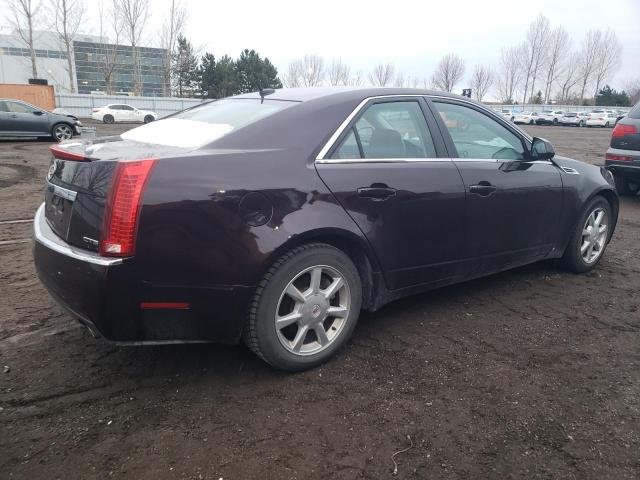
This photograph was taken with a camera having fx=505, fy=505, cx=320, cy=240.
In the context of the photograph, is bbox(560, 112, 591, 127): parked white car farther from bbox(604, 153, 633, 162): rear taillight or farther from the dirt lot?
the dirt lot

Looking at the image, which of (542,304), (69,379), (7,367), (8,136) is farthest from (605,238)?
(8,136)

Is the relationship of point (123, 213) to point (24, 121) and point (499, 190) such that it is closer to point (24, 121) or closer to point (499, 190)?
point (499, 190)

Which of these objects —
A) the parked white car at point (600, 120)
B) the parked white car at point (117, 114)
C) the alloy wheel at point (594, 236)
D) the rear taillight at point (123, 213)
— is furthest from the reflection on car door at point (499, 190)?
the parked white car at point (600, 120)

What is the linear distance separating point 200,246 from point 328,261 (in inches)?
29.0

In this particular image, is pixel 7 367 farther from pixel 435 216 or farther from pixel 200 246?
pixel 435 216

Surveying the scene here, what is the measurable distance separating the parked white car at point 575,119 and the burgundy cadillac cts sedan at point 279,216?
47.4m

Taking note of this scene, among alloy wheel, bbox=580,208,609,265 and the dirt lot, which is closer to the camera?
the dirt lot

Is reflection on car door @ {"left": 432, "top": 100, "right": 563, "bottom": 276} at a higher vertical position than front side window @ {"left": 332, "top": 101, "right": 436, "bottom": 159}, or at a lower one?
lower

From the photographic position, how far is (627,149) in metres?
7.62

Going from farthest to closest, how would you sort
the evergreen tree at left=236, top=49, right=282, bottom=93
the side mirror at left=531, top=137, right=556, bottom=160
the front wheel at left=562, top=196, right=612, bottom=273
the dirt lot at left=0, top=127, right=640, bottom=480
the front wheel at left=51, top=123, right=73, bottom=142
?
the evergreen tree at left=236, top=49, right=282, bottom=93
the front wheel at left=51, top=123, right=73, bottom=142
the front wheel at left=562, top=196, right=612, bottom=273
the side mirror at left=531, top=137, right=556, bottom=160
the dirt lot at left=0, top=127, right=640, bottom=480

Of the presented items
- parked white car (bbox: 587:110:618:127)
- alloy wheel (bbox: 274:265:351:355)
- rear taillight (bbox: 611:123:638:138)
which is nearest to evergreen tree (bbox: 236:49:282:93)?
parked white car (bbox: 587:110:618:127)

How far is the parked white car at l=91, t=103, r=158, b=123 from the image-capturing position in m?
31.2

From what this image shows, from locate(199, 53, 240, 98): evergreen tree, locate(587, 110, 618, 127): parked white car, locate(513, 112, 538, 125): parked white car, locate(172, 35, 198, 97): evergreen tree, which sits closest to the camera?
locate(587, 110, 618, 127): parked white car

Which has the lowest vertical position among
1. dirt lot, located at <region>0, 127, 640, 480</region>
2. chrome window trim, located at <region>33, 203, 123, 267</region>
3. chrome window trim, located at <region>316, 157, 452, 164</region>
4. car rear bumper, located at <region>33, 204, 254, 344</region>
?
dirt lot, located at <region>0, 127, 640, 480</region>
